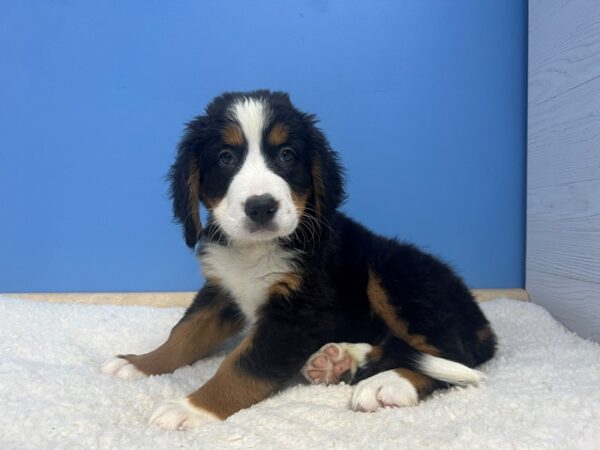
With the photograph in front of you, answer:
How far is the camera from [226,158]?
1.86m

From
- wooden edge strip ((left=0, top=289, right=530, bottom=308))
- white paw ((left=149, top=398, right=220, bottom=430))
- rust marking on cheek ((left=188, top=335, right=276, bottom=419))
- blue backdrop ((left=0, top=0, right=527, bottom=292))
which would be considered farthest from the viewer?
wooden edge strip ((left=0, top=289, right=530, bottom=308))

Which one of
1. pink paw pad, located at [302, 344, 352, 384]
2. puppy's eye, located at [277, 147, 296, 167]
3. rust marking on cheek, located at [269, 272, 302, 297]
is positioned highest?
puppy's eye, located at [277, 147, 296, 167]

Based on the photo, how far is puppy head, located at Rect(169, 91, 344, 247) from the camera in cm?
166

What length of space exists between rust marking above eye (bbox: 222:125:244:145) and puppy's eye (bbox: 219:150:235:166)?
4 cm

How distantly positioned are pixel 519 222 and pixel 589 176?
30.1 inches

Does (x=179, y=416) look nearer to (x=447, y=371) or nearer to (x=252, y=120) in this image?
(x=447, y=371)

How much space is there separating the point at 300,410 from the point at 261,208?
0.66 metres

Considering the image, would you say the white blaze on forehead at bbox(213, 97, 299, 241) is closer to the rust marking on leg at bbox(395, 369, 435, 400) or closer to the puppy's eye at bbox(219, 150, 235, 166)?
the puppy's eye at bbox(219, 150, 235, 166)

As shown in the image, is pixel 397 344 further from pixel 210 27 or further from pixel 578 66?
pixel 210 27

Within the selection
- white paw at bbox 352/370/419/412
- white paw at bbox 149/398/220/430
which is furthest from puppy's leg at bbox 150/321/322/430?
white paw at bbox 352/370/419/412

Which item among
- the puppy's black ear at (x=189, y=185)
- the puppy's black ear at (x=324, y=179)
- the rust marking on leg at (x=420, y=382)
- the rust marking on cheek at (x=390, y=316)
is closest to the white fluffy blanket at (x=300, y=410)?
the rust marking on leg at (x=420, y=382)

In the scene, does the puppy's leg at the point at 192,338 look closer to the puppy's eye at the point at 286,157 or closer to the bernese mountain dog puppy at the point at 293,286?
the bernese mountain dog puppy at the point at 293,286

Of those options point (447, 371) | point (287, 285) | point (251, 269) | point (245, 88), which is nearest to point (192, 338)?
point (251, 269)

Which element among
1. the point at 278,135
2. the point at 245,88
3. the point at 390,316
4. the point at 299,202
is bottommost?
the point at 390,316
